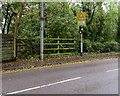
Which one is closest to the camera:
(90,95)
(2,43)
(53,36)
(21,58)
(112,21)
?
(90,95)

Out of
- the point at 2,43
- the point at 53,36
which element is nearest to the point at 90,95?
the point at 2,43

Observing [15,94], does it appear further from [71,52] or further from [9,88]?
[71,52]

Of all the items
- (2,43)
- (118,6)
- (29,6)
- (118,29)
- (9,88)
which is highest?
(118,6)

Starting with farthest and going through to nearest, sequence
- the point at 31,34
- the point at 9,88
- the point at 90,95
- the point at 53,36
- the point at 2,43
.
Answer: the point at 53,36 < the point at 31,34 < the point at 2,43 < the point at 9,88 < the point at 90,95

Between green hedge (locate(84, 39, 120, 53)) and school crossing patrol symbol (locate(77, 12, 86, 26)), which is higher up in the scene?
school crossing patrol symbol (locate(77, 12, 86, 26))

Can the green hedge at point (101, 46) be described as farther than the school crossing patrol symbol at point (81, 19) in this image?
Yes

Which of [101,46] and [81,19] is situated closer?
[81,19]

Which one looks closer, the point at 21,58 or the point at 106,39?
the point at 21,58

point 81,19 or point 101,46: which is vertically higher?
point 81,19

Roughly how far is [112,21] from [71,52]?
8.16 metres

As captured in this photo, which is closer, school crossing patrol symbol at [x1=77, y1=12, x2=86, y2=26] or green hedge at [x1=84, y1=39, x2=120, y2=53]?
school crossing patrol symbol at [x1=77, y1=12, x2=86, y2=26]

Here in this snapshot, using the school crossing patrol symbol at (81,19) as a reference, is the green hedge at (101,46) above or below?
below

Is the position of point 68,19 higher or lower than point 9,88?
higher

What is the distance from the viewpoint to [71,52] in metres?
18.1
